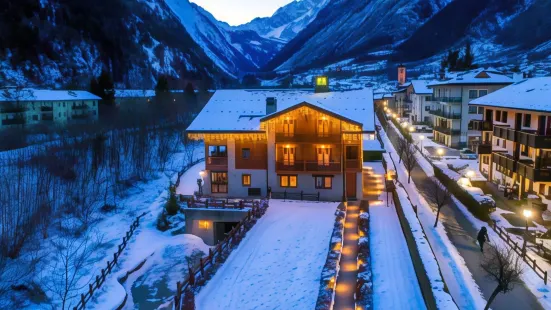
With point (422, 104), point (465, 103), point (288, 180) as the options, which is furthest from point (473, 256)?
point (422, 104)

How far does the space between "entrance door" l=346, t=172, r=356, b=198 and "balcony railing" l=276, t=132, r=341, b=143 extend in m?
2.82

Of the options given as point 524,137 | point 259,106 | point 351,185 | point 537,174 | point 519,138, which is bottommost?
point 351,185

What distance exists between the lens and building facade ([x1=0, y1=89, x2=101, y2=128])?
2410 inches

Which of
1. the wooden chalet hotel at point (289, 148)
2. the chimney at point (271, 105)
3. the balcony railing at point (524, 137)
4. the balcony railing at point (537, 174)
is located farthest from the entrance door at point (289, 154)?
the balcony railing at point (524, 137)

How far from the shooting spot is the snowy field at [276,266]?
19.2 meters

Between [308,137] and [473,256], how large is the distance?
48.8ft

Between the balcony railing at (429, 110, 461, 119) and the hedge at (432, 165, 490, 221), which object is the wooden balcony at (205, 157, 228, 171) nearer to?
the hedge at (432, 165, 490, 221)

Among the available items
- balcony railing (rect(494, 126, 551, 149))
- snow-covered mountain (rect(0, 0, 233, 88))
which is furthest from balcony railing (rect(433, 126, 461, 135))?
snow-covered mountain (rect(0, 0, 233, 88))

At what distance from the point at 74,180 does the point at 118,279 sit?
23100mm

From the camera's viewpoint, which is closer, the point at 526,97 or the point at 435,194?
the point at 435,194

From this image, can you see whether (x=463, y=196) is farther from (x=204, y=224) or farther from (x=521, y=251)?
(x=204, y=224)

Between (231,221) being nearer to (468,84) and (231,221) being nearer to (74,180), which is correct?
(74,180)

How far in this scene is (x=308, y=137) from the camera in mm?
35781

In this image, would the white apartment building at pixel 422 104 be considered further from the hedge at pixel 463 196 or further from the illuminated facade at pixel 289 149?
the illuminated facade at pixel 289 149
